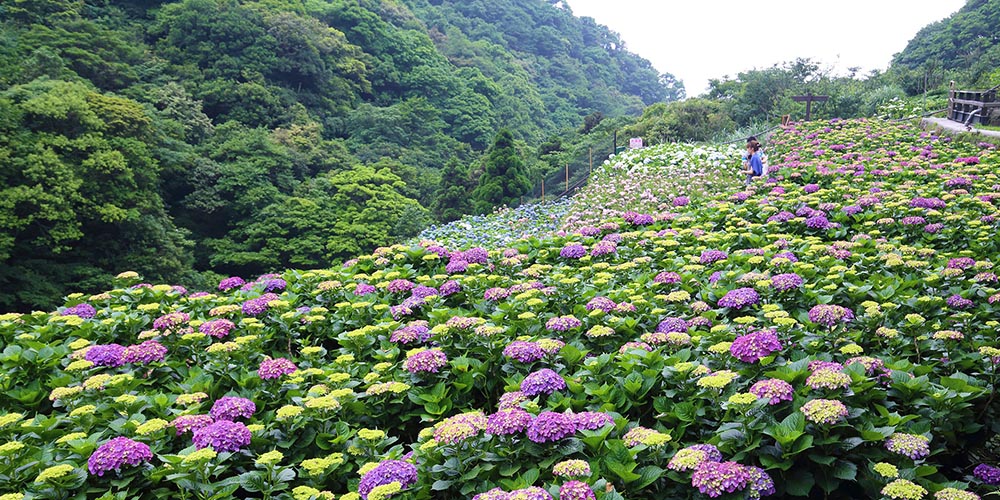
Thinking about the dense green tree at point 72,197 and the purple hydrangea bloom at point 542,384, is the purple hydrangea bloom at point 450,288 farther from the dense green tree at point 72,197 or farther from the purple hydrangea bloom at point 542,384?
the dense green tree at point 72,197

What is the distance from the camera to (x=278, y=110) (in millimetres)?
27656

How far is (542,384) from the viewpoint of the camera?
2.23 meters

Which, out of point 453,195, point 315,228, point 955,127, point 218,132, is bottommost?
point 315,228

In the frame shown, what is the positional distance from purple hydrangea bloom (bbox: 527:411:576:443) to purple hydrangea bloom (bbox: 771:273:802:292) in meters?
1.60

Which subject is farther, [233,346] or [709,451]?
[233,346]

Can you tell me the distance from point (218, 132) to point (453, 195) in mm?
9857

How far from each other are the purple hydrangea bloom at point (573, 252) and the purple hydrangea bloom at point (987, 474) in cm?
263

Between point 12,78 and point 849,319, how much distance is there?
21.6 meters

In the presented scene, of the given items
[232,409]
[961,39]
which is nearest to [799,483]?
[232,409]

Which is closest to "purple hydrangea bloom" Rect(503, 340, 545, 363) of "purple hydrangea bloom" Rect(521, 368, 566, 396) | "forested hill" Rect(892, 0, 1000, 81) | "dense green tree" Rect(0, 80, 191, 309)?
"purple hydrangea bloom" Rect(521, 368, 566, 396)

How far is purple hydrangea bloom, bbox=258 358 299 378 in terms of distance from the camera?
2.64 m

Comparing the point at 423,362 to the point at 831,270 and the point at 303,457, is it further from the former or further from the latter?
the point at 831,270

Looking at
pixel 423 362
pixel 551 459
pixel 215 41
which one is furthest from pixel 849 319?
pixel 215 41

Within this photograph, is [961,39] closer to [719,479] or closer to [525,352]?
[525,352]
